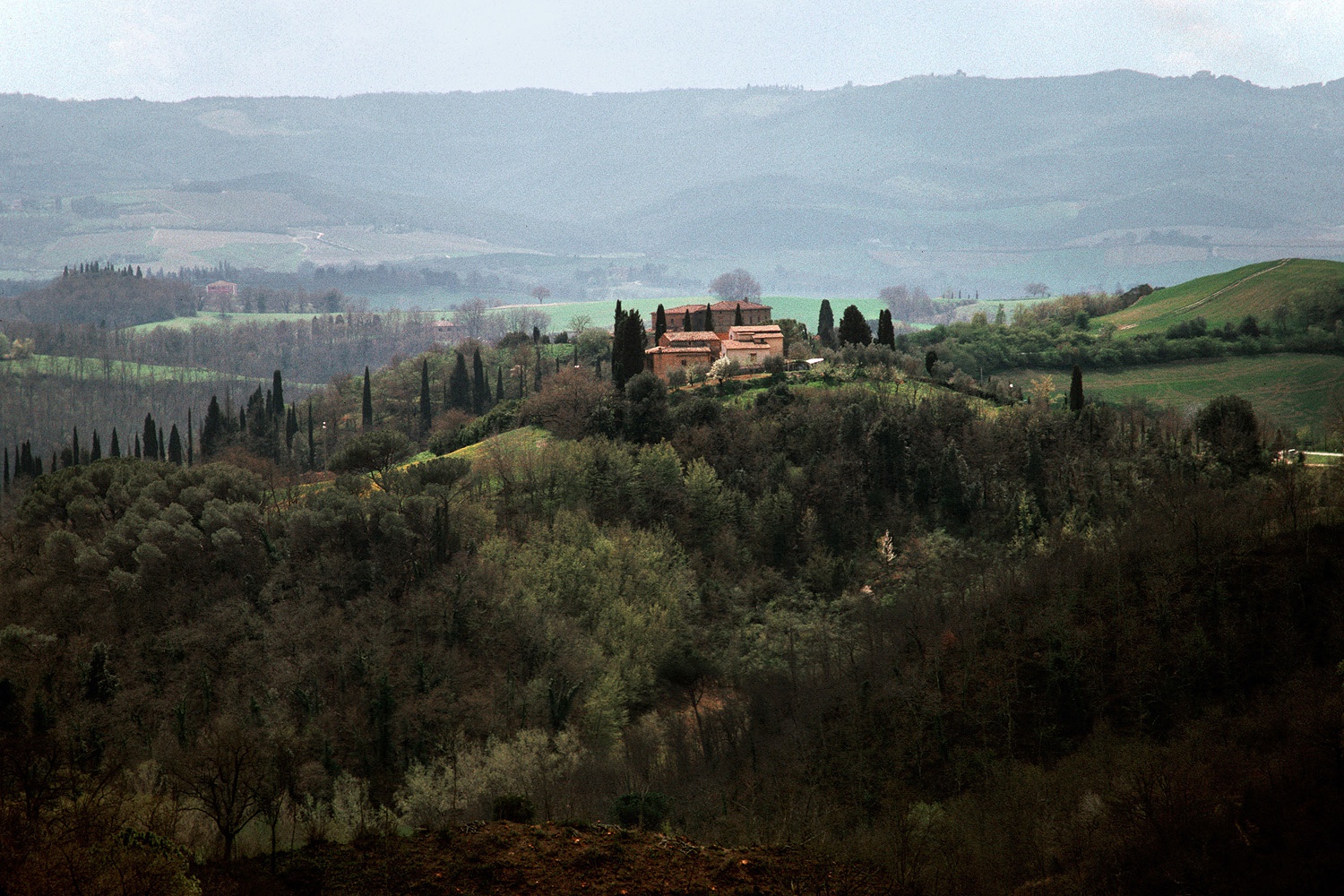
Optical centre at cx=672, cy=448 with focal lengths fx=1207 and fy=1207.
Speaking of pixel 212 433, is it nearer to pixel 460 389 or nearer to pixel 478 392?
pixel 460 389

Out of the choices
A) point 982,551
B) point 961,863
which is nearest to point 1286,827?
point 961,863

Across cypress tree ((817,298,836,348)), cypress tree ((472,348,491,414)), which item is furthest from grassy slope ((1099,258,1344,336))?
cypress tree ((472,348,491,414))

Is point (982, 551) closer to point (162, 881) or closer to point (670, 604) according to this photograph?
point (670, 604)

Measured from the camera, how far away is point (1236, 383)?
387ft

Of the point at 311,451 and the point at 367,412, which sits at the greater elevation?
the point at 367,412

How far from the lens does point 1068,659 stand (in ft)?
175

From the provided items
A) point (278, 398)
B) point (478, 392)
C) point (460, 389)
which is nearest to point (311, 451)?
point (278, 398)

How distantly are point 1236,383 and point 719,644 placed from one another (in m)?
69.7

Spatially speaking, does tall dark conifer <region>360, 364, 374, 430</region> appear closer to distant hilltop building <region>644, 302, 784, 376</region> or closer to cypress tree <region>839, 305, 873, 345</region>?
distant hilltop building <region>644, 302, 784, 376</region>

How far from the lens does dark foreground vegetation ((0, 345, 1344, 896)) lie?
35.8m

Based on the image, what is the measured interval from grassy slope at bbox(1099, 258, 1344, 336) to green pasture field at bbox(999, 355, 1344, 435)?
39.3ft

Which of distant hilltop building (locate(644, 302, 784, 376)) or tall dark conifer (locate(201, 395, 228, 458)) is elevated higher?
distant hilltop building (locate(644, 302, 784, 376))

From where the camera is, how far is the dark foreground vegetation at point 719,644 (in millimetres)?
35844

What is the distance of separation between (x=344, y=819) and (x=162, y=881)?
909 inches
